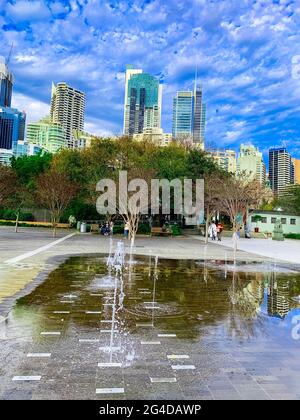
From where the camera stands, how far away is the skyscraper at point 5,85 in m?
161

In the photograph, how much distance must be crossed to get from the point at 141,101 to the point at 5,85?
6546 cm

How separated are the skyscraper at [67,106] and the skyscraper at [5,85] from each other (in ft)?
158

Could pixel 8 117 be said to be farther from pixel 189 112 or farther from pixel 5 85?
pixel 189 112

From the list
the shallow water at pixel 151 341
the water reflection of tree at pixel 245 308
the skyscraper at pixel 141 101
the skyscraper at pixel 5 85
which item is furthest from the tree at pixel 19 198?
the skyscraper at pixel 5 85

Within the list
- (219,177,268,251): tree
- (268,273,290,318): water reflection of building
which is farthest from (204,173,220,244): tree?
(268,273,290,318): water reflection of building

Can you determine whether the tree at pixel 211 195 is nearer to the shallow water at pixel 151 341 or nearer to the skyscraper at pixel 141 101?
the shallow water at pixel 151 341

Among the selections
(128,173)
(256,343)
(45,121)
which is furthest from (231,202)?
(45,121)

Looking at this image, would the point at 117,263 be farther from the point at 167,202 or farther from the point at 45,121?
the point at 45,121

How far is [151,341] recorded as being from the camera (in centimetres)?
542

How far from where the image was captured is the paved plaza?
3898 millimetres

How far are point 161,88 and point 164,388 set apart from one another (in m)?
150

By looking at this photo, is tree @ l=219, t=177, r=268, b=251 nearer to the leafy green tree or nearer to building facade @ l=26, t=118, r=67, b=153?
the leafy green tree

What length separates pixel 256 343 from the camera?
5461 mm
